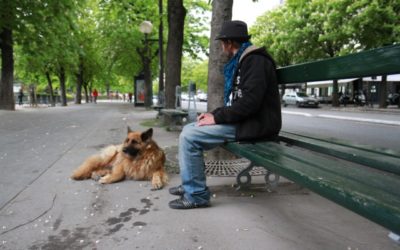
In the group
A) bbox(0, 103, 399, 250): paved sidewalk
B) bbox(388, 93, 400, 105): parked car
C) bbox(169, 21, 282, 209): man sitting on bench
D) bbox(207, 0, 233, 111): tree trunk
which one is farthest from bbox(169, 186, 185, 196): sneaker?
bbox(388, 93, 400, 105): parked car

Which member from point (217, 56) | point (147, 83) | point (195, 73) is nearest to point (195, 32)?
point (147, 83)

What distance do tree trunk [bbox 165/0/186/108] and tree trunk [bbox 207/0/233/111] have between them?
21.8 ft

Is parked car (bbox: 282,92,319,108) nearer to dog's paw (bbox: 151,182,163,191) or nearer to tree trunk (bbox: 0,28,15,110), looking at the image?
tree trunk (bbox: 0,28,15,110)

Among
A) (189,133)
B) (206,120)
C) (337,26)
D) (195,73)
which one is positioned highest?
(337,26)

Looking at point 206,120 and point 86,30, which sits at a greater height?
point 86,30

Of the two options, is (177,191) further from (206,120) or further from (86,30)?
(86,30)

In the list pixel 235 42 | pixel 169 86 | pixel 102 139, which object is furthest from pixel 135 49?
pixel 235 42

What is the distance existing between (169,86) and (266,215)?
9.93 m

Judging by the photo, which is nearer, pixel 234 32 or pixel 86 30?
pixel 234 32

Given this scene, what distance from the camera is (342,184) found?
223 cm

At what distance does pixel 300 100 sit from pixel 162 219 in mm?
38770

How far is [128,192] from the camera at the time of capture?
481cm

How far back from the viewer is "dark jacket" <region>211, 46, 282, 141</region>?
3625 mm

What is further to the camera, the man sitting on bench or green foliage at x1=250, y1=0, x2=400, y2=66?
green foliage at x1=250, y1=0, x2=400, y2=66
